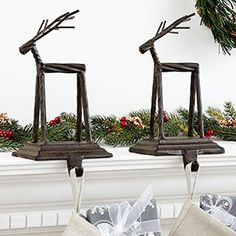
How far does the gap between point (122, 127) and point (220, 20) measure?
33 centimetres

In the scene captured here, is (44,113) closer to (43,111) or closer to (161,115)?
(43,111)

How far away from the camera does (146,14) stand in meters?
1.57

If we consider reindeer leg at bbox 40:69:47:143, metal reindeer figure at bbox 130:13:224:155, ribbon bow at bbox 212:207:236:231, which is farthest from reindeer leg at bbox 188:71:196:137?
reindeer leg at bbox 40:69:47:143

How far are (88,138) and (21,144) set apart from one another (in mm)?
155

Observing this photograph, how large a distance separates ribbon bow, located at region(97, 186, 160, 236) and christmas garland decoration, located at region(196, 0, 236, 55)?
49 cm

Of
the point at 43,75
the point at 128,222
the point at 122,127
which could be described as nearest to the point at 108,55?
the point at 122,127

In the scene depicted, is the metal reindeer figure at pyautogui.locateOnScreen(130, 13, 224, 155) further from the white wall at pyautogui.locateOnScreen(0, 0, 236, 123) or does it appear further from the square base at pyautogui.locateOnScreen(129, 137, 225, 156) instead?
the white wall at pyautogui.locateOnScreen(0, 0, 236, 123)

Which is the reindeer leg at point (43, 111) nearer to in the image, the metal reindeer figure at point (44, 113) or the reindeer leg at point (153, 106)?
the metal reindeer figure at point (44, 113)

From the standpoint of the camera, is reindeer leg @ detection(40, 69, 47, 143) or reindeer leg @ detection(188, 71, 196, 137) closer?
reindeer leg @ detection(40, 69, 47, 143)

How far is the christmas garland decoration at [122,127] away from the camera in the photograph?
140cm

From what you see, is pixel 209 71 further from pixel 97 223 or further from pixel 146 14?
pixel 97 223

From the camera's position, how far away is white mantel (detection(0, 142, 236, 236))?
4.17 feet

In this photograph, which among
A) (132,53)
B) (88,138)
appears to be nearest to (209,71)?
(132,53)

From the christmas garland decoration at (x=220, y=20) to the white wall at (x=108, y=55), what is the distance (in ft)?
0.16
